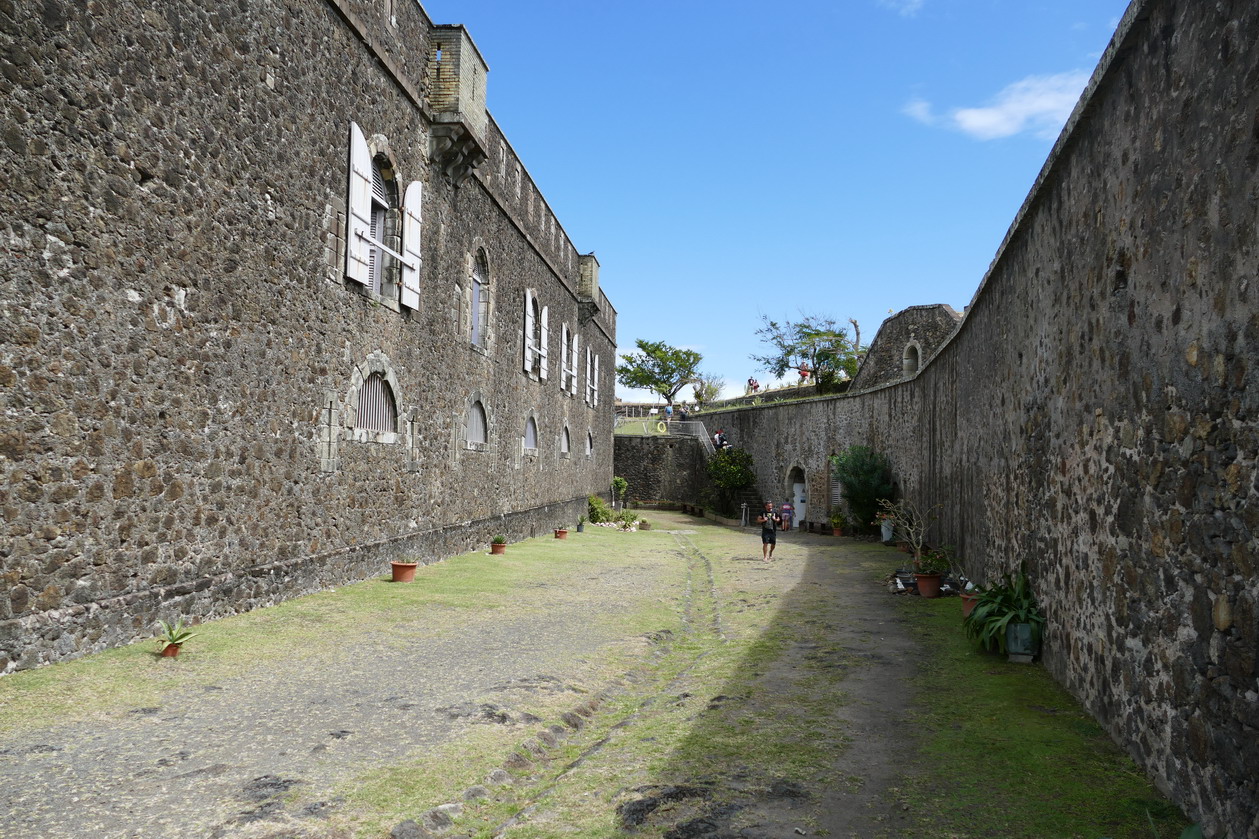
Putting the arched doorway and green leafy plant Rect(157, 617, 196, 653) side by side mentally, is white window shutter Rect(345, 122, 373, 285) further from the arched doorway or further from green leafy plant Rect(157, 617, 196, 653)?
the arched doorway

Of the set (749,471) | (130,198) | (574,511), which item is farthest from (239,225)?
(749,471)

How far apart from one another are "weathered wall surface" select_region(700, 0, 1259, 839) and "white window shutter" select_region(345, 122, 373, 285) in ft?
22.6

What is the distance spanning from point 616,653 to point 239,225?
196 inches

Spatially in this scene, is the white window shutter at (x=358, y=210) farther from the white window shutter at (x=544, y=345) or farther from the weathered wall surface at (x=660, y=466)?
the weathered wall surface at (x=660, y=466)

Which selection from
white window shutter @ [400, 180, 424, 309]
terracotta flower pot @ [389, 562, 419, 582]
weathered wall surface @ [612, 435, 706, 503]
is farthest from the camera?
weathered wall surface @ [612, 435, 706, 503]

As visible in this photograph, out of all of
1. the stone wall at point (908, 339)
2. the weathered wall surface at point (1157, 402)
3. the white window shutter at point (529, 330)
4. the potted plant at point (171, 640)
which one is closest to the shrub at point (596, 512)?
the white window shutter at point (529, 330)

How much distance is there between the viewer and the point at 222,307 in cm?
707

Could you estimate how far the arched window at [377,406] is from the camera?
1002 cm

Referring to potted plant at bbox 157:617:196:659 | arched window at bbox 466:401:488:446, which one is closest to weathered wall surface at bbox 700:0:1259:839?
potted plant at bbox 157:617:196:659

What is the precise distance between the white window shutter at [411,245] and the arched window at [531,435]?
Answer: 7116 mm

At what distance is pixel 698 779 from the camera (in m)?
3.96

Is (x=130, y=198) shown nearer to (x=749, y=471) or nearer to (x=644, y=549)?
(x=644, y=549)

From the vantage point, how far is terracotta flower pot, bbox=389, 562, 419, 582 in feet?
32.3

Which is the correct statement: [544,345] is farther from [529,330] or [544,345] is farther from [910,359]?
[910,359]
